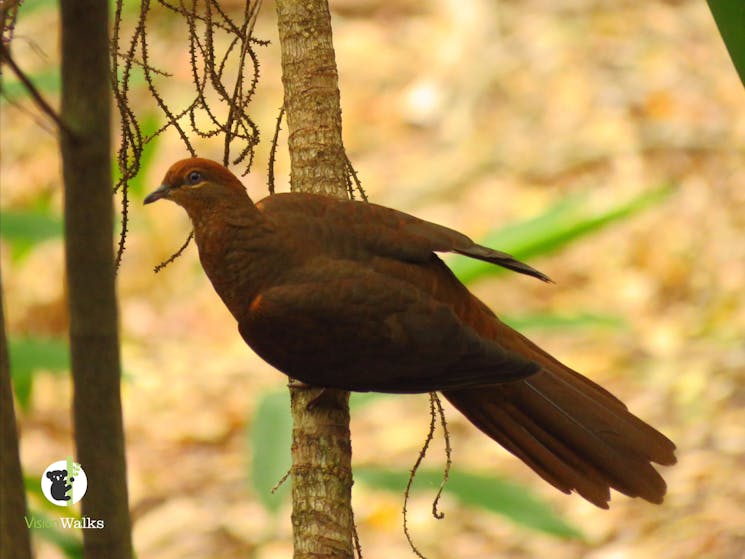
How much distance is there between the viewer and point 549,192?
271 inches

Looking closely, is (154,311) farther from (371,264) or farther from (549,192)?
(371,264)

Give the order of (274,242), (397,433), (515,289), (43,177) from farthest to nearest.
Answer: (43,177), (515,289), (397,433), (274,242)

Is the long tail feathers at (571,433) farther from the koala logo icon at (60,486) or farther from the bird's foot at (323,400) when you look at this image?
the koala logo icon at (60,486)

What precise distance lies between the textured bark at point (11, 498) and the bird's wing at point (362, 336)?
105 cm

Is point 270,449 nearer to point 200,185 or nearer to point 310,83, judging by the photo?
point 200,185

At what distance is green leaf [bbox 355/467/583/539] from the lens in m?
3.19

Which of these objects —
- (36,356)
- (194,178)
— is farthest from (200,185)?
(36,356)

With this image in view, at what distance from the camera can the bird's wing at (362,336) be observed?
2246 mm

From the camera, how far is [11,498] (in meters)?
1.16

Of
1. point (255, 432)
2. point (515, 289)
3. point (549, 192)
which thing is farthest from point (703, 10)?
point (255, 432)

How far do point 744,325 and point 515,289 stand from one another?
1.30 m

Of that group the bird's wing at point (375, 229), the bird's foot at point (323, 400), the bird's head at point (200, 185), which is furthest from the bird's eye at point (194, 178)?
the bird's foot at point (323, 400)

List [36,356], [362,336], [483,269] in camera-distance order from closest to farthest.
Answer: [362,336], [36,356], [483,269]

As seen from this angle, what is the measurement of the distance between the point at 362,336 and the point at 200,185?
17.6 inches
